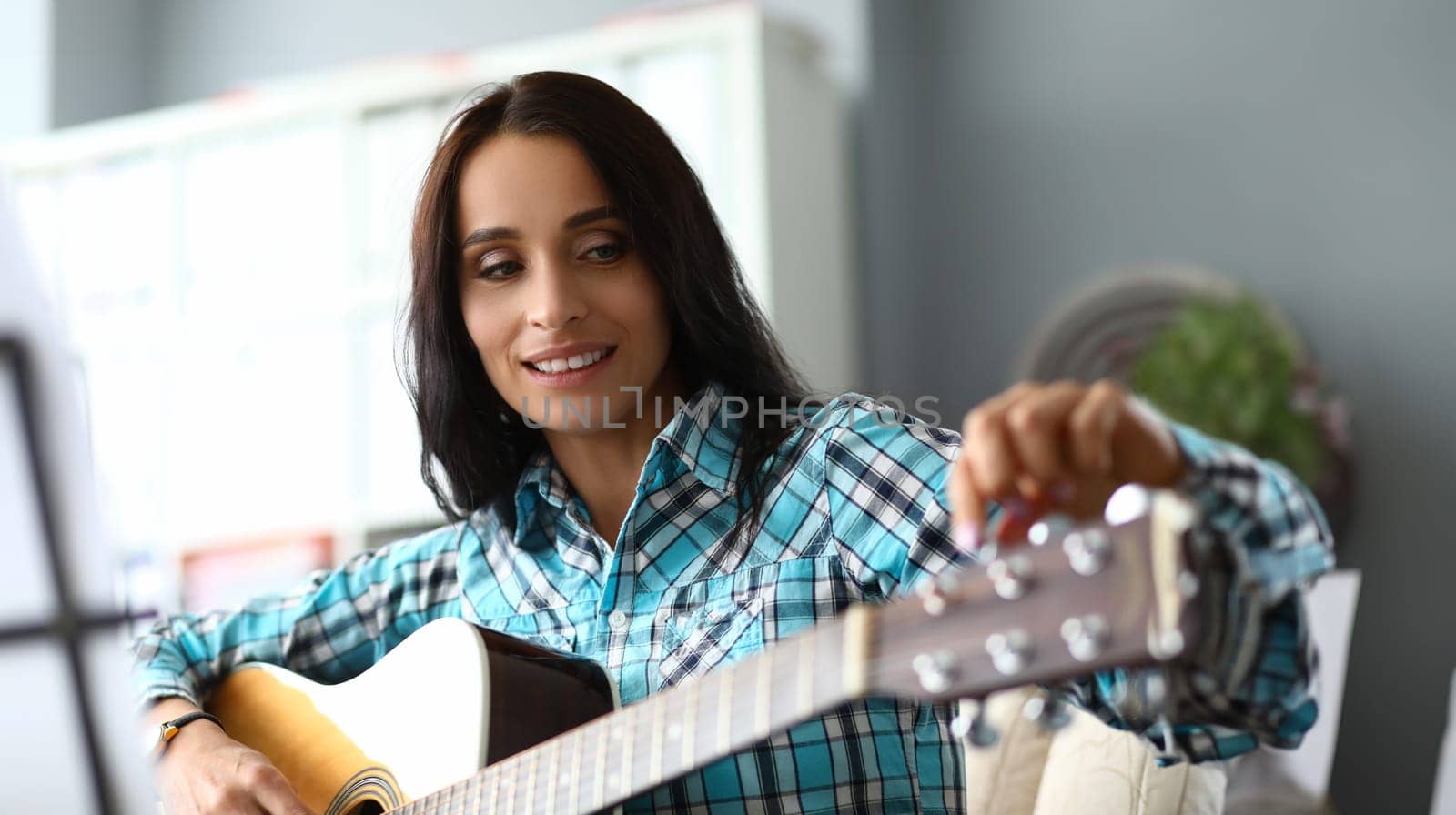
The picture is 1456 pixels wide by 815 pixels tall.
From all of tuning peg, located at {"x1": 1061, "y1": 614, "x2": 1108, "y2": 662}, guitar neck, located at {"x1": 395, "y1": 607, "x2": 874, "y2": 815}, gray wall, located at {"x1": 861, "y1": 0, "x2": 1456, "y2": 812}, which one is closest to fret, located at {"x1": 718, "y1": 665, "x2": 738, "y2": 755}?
guitar neck, located at {"x1": 395, "y1": 607, "x2": 874, "y2": 815}

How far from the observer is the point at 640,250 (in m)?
1.17

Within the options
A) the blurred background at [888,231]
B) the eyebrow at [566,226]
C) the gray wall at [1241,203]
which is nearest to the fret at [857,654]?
the eyebrow at [566,226]

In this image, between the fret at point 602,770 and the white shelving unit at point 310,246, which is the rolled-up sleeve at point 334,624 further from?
the white shelving unit at point 310,246

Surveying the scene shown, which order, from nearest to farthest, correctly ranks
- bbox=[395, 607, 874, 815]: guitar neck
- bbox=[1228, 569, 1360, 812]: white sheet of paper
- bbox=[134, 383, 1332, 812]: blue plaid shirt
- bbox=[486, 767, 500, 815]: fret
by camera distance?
bbox=[395, 607, 874, 815]: guitar neck < bbox=[486, 767, 500, 815]: fret < bbox=[134, 383, 1332, 812]: blue plaid shirt < bbox=[1228, 569, 1360, 812]: white sheet of paper

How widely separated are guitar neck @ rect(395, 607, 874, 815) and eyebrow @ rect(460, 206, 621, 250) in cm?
45

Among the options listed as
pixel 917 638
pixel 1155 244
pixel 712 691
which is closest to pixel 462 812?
pixel 712 691

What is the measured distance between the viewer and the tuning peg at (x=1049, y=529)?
0.62m

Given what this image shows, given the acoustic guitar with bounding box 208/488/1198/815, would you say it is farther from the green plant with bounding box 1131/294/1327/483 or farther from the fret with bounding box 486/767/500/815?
the green plant with bounding box 1131/294/1327/483

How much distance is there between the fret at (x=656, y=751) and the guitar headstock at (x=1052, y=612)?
17 centimetres

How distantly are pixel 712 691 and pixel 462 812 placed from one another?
0.91 feet

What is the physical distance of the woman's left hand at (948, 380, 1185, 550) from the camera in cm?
63

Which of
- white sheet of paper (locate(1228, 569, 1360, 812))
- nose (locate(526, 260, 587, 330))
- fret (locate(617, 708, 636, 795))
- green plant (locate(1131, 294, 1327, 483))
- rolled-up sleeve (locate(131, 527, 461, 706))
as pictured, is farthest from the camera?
green plant (locate(1131, 294, 1327, 483))

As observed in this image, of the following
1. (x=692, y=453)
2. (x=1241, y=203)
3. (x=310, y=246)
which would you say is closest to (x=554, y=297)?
(x=692, y=453)

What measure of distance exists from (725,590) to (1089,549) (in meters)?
0.55
